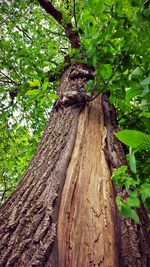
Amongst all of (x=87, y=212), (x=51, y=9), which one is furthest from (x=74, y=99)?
(x=51, y=9)

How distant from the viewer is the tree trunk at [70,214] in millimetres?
1229

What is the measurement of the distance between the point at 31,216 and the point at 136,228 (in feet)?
1.89

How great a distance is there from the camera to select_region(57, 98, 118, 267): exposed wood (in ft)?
4.14

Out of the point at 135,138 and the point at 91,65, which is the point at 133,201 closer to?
the point at 135,138

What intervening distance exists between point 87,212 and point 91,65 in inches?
85.2

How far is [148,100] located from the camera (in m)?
1.17

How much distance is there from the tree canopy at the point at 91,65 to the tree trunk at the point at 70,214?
186 millimetres

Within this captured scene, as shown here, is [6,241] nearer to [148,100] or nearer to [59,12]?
[148,100]

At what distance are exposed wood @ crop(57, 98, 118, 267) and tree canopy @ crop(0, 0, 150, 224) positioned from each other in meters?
0.19

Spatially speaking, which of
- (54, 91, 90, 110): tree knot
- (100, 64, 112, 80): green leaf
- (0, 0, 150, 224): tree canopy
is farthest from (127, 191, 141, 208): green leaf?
(54, 91, 90, 110): tree knot

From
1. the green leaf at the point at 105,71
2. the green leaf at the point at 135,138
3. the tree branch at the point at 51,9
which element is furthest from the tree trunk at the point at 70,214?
the tree branch at the point at 51,9

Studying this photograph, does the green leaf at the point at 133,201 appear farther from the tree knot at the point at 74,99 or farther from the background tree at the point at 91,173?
the tree knot at the point at 74,99

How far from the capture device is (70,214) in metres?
1.45

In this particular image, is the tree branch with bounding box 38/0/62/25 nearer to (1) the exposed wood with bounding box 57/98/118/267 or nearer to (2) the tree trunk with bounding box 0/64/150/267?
(2) the tree trunk with bounding box 0/64/150/267
